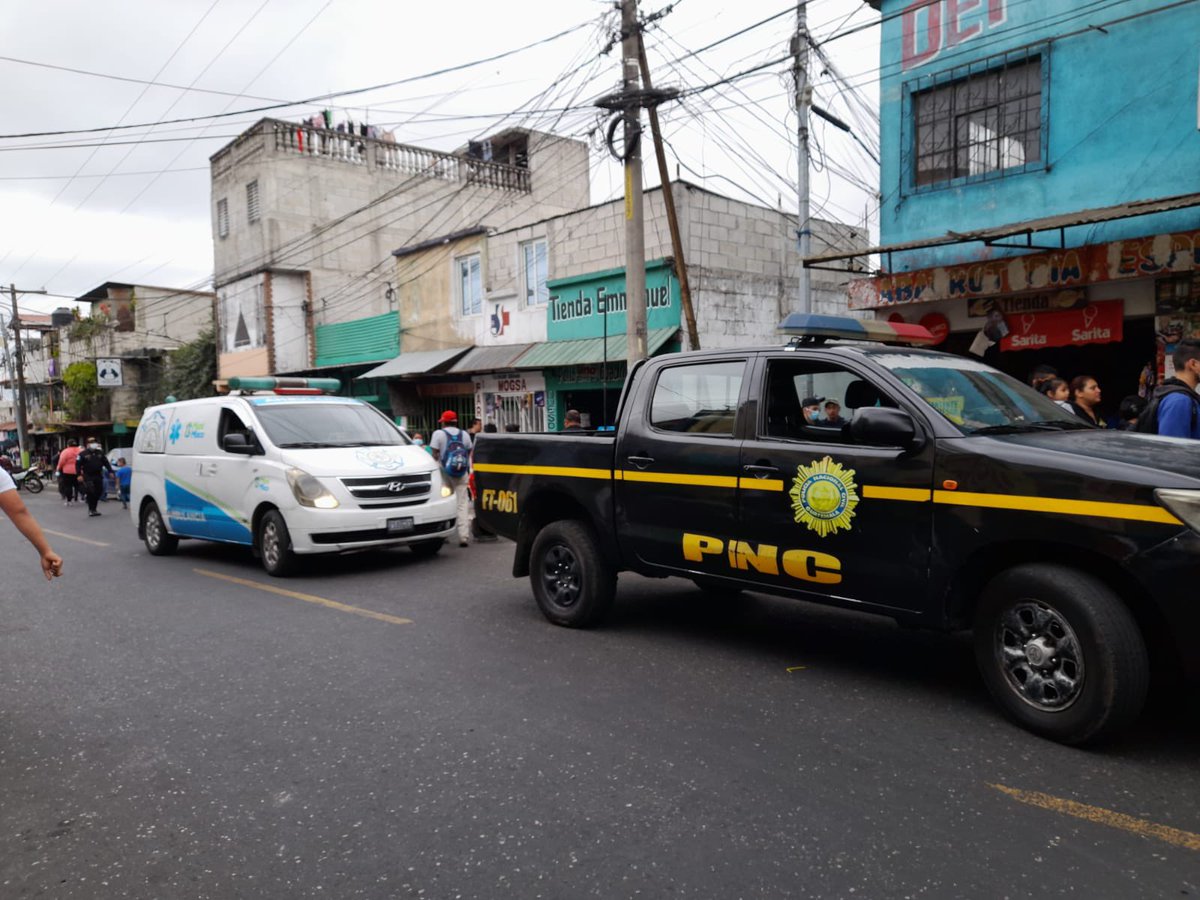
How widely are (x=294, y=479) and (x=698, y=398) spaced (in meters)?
4.95

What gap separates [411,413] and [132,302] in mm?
27648

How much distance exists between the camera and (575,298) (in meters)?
18.7

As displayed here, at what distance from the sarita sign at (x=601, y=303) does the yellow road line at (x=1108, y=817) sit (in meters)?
13.5

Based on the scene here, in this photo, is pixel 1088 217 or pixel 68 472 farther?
pixel 68 472

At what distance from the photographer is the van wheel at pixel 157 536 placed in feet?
36.9

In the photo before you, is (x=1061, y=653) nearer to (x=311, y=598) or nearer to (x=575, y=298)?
(x=311, y=598)

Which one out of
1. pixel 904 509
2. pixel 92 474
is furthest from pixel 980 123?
pixel 92 474

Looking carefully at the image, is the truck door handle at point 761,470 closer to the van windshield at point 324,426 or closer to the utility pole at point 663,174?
the van windshield at point 324,426

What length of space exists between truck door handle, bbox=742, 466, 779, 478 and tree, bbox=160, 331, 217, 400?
1263 inches

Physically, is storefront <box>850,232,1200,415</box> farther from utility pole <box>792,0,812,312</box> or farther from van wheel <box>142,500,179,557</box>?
van wheel <box>142,500,179,557</box>

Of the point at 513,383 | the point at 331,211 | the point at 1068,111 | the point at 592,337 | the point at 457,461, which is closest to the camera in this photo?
the point at 1068,111

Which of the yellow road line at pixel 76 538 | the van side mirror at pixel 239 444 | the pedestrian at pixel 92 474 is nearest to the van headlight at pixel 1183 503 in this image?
the van side mirror at pixel 239 444

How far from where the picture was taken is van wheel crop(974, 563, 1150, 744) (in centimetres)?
373

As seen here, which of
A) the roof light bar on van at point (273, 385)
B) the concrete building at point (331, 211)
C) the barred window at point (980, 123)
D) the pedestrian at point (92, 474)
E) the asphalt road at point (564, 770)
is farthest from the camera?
the concrete building at point (331, 211)
